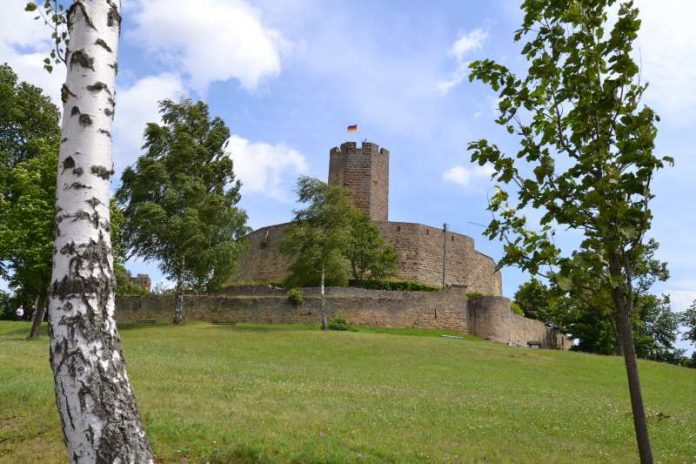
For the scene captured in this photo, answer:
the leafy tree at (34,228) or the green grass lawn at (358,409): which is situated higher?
the leafy tree at (34,228)

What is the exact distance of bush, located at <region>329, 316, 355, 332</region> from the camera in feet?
99.3

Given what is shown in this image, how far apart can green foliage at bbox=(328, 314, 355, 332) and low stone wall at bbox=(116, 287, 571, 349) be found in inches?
51.8

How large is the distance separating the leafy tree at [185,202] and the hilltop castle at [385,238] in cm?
1158

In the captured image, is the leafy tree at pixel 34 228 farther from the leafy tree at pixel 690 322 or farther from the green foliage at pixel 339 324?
the leafy tree at pixel 690 322

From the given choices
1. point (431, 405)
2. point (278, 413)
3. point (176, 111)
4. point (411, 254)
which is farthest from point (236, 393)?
point (411, 254)

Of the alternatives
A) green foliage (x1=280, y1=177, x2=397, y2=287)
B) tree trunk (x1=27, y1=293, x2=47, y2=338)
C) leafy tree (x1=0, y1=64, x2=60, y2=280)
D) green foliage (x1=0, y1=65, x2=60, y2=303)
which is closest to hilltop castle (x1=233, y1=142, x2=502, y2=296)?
green foliage (x1=280, y1=177, x2=397, y2=287)

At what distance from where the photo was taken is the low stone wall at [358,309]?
107ft

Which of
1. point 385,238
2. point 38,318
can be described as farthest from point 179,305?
point 385,238

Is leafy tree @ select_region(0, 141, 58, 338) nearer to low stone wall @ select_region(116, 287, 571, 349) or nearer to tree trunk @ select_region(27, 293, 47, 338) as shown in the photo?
tree trunk @ select_region(27, 293, 47, 338)

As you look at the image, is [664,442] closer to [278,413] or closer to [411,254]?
[278,413]

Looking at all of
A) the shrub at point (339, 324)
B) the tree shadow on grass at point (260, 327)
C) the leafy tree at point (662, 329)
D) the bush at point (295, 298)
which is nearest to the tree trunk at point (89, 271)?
the tree shadow on grass at point (260, 327)

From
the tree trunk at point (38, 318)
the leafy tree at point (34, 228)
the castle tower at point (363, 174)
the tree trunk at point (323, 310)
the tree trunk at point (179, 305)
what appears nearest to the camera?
the leafy tree at point (34, 228)

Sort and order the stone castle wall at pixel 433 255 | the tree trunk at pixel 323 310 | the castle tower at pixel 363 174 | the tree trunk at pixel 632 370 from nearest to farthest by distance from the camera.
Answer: the tree trunk at pixel 632 370 → the tree trunk at pixel 323 310 → the stone castle wall at pixel 433 255 → the castle tower at pixel 363 174

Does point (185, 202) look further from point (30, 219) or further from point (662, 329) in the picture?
point (662, 329)
